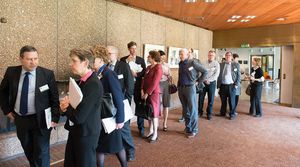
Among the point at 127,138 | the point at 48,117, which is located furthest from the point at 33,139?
the point at 127,138

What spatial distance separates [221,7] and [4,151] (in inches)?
211

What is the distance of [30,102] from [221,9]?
5222 millimetres

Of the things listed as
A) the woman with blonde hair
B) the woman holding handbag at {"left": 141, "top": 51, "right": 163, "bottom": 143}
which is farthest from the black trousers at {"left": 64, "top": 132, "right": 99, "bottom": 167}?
the woman with blonde hair

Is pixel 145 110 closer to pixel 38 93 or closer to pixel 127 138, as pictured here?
pixel 127 138

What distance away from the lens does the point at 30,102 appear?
8.23 feet

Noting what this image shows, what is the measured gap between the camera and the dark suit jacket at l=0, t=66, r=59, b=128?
2520 mm

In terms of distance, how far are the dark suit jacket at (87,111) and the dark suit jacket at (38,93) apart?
0.61 m

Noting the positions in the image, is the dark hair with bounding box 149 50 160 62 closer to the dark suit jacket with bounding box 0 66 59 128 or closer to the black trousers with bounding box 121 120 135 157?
the black trousers with bounding box 121 120 135 157

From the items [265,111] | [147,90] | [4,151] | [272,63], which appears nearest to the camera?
[4,151]

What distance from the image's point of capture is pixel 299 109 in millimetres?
7992

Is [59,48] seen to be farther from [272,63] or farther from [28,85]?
[272,63]

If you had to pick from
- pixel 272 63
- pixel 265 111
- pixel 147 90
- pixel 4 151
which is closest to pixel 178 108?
pixel 265 111

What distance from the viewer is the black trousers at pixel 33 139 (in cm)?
253

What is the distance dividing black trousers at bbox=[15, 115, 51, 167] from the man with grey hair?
2.75 m
